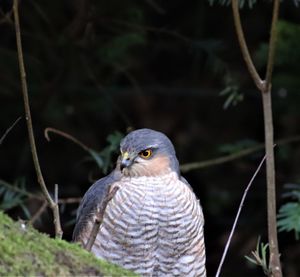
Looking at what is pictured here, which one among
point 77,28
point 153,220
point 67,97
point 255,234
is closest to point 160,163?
point 153,220

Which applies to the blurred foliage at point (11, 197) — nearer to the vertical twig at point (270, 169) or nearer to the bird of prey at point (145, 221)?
the bird of prey at point (145, 221)

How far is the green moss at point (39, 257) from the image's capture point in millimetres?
2500

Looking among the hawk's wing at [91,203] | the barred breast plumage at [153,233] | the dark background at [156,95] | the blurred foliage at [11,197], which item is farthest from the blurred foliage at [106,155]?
the barred breast plumage at [153,233]

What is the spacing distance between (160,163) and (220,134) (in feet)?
11.5

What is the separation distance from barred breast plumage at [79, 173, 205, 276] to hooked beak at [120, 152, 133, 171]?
0.14 m

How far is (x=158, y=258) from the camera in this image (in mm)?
4539

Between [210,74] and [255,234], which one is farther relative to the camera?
[210,74]

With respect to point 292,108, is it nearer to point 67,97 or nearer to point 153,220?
point 67,97

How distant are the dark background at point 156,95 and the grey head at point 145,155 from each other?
85cm

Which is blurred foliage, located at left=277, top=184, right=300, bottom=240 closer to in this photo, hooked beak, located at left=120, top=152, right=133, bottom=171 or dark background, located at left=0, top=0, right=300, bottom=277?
dark background, located at left=0, top=0, right=300, bottom=277

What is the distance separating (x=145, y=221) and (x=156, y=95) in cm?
419

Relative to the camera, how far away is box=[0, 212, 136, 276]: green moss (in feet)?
8.20

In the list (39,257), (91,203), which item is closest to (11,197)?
(91,203)

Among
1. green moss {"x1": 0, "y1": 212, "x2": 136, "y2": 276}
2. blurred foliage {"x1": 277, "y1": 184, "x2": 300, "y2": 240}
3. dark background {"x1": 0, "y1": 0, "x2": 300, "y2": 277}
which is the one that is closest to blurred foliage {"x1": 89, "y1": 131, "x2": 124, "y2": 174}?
dark background {"x1": 0, "y1": 0, "x2": 300, "y2": 277}
